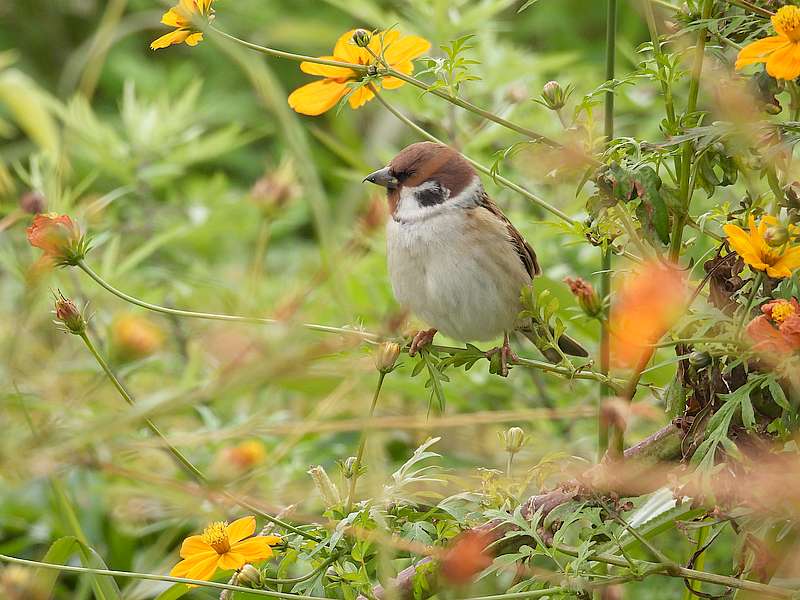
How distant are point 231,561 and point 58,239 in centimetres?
40

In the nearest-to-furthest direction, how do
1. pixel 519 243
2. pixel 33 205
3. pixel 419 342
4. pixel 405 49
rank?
pixel 405 49, pixel 419 342, pixel 33 205, pixel 519 243

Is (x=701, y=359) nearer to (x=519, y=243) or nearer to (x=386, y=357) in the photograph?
(x=386, y=357)

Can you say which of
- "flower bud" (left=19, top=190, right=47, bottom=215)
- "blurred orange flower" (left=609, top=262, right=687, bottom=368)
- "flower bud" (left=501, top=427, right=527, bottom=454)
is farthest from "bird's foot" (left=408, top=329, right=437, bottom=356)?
"flower bud" (left=19, top=190, right=47, bottom=215)

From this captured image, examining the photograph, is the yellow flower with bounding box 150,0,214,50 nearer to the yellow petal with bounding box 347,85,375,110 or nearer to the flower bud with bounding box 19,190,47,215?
the yellow petal with bounding box 347,85,375,110

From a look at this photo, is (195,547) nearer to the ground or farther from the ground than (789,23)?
nearer to the ground

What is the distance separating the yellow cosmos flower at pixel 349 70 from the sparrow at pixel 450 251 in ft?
2.00

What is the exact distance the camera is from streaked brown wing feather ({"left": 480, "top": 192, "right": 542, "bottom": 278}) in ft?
7.16

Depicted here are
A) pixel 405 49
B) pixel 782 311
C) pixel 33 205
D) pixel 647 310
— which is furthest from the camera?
pixel 33 205

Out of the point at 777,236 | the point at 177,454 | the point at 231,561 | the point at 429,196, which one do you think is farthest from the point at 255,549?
the point at 429,196

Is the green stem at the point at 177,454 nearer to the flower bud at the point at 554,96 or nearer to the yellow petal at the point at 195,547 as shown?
the yellow petal at the point at 195,547

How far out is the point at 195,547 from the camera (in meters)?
1.27

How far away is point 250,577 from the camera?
1243 mm

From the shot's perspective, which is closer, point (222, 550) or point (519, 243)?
point (222, 550)

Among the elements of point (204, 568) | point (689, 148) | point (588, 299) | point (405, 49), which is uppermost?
point (405, 49)
